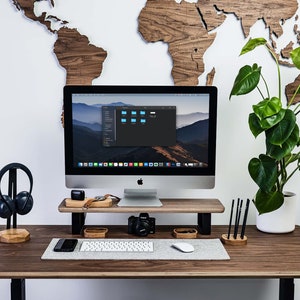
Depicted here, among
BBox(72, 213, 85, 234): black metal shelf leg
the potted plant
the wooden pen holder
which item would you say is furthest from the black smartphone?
the potted plant

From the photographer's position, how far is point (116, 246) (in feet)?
5.59

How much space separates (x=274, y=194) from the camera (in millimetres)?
1848

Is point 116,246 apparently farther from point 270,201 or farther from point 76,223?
point 270,201

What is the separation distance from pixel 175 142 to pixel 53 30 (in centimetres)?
76

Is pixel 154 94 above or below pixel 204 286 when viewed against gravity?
A: above

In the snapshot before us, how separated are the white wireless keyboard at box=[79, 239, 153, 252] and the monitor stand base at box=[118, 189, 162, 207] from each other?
173mm

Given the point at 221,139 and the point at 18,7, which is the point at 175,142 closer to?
the point at 221,139

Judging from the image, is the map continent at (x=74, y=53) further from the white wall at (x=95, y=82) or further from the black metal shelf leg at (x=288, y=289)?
the black metal shelf leg at (x=288, y=289)

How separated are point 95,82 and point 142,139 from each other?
A: 41 cm

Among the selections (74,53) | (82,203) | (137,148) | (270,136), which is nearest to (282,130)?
(270,136)

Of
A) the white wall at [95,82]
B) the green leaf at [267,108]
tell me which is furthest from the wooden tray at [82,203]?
the green leaf at [267,108]

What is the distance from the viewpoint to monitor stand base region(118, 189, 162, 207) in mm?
1894

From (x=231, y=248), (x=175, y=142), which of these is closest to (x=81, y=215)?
(x=175, y=142)

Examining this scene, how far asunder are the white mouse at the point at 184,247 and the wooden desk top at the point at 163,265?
9cm
